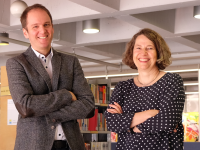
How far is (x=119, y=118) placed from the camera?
230 centimetres

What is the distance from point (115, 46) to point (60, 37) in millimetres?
2484

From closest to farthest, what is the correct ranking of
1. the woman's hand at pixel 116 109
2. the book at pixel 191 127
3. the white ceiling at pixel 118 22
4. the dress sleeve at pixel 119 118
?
the dress sleeve at pixel 119 118 → the woman's hand at pixel 116 109 → the white ceiling at pixel 118 22 → the book at pixel 191 127

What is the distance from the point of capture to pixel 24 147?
202 cm

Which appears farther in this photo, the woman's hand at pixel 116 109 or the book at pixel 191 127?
the book at pixel 191 127

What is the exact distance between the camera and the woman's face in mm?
2316

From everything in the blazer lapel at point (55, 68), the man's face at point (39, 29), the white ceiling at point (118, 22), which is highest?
the white ceiling at point (118, 22)

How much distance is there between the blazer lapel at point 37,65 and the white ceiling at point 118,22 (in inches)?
102

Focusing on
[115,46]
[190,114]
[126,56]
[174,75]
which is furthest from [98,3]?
[190,114]

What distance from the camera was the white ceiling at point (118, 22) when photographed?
5.05 m

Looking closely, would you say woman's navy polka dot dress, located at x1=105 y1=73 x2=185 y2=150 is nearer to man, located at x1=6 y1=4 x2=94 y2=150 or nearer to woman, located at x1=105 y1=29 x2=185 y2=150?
woman, located at x1=105 y1=29 x2=185 y2=150

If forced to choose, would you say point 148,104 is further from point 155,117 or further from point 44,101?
point 44,101

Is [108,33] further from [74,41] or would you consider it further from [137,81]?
[137,81]

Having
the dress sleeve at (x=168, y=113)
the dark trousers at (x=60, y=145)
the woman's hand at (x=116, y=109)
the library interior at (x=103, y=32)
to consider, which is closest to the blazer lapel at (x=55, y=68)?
the dark trousers at (x=60, y=145)

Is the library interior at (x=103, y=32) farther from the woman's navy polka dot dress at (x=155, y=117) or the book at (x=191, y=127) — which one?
the woman's navy polka dot dress at (x=155, y=117)
